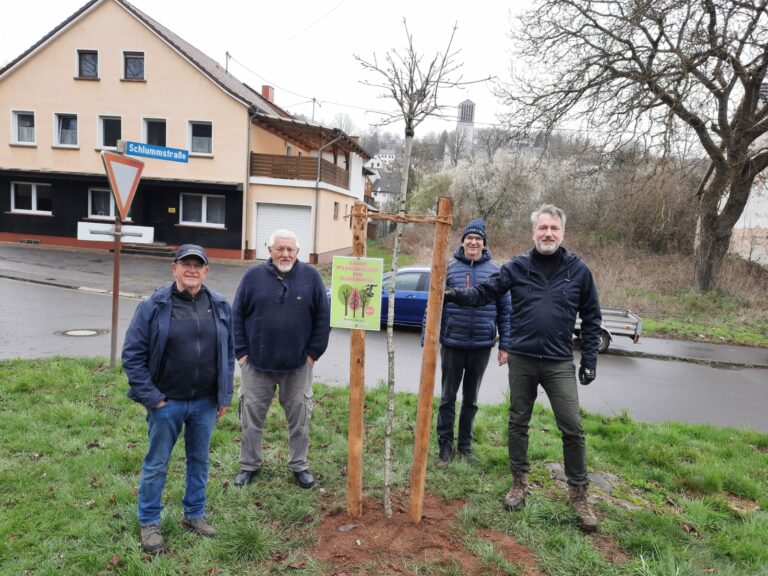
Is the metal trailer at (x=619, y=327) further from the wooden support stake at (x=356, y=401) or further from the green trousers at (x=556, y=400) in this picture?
the wooden support stake at (x=356, y=401)

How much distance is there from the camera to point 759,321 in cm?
1295

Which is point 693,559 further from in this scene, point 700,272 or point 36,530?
point 700,272

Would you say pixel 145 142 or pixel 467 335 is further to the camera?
pixel 145 142

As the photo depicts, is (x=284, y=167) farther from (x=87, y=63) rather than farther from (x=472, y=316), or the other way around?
(x=472, y=316)

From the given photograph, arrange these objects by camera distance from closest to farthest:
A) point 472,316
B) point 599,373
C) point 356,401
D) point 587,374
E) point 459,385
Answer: point 356,401 < point 587,374 < point 472,316 < point 459,385 < point 599,373

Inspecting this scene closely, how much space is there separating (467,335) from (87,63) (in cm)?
2359

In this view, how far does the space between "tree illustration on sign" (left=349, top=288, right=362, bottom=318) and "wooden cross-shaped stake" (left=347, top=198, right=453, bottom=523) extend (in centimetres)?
18

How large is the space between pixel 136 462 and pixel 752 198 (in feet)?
88.3

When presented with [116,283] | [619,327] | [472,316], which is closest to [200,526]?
[472,316]

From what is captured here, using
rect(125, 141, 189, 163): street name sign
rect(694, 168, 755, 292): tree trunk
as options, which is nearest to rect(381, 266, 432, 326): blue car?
rect(125, 141, 189, 163): street name sign

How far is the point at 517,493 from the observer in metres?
3.62

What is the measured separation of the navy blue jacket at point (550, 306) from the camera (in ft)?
11.3

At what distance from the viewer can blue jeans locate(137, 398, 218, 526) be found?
3.00 meters

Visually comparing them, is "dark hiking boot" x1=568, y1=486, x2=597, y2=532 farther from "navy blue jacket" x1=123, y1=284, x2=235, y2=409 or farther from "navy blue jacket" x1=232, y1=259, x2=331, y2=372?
"navy blue jacket" x1=123, y1=284, x2=235, y2=409
